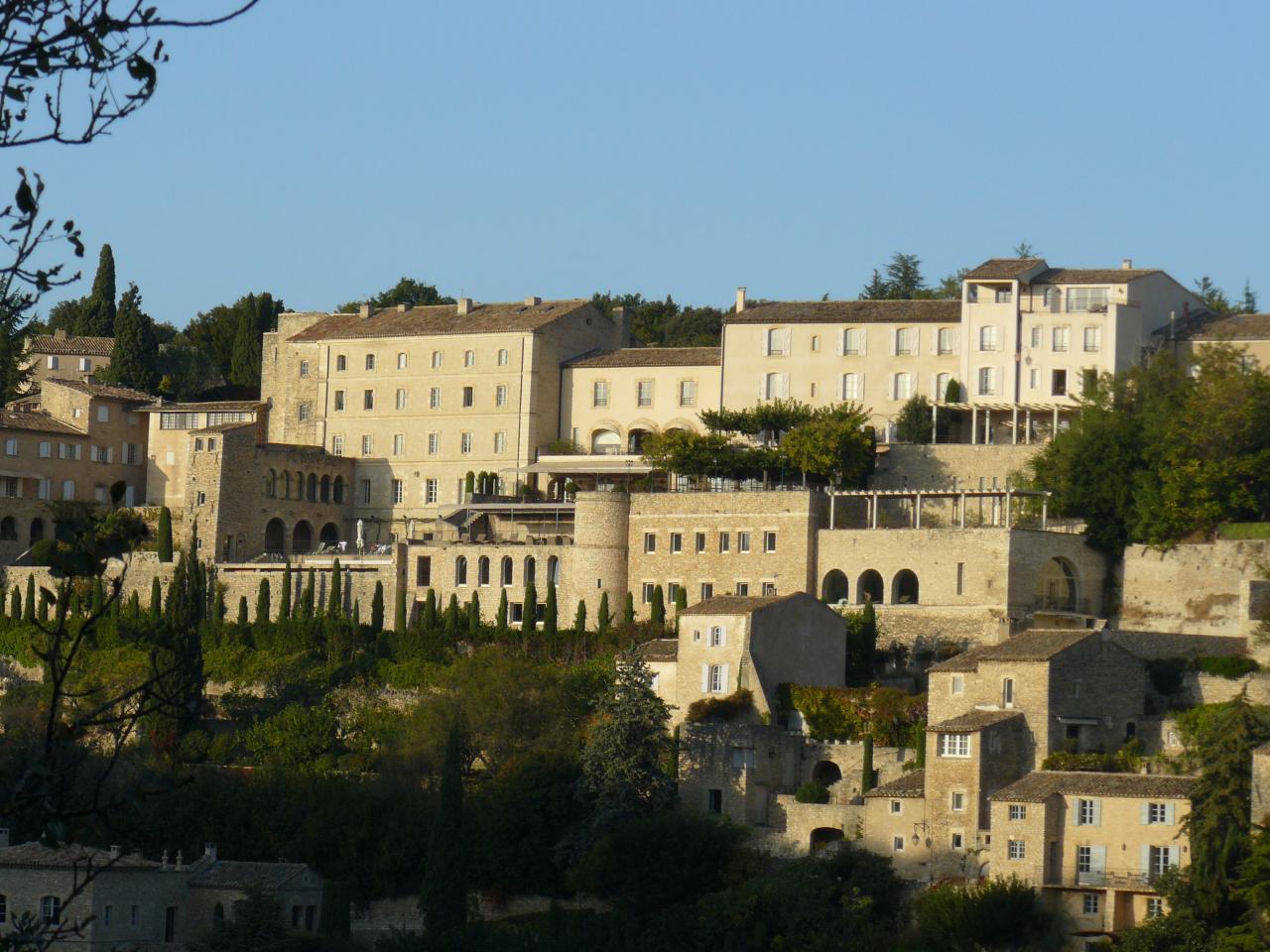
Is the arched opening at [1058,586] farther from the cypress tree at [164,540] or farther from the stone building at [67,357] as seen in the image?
the stone building at [67,357]

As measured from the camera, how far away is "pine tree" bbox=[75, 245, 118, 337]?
304 feet

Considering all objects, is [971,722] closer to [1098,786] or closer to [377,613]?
[1098,786]

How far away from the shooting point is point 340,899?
166 feet

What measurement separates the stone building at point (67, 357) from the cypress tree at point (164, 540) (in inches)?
820

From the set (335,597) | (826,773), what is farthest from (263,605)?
(826,773)

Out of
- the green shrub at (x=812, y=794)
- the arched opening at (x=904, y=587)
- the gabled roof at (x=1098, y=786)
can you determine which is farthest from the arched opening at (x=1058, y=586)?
the gabled roof at (x=1098, y=786)

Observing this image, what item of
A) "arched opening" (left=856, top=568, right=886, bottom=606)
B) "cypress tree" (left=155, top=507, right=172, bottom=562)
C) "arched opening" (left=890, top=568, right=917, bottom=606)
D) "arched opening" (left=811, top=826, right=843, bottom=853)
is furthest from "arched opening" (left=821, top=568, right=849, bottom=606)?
"cypress tree" (left=155, top=507, right=172, bottom=562)

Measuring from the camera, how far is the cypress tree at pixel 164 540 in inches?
2660

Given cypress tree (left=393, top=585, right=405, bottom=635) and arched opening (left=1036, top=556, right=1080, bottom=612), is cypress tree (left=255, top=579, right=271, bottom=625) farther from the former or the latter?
arched opening (left=1036, top=556, right=1080, bottom=612)

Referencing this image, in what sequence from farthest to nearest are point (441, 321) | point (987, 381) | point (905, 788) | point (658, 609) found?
point (441, 321), point (987, 381), point (658, 609), point (905, 788)

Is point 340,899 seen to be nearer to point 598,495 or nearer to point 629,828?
point 629,828

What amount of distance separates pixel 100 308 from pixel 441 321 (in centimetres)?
2355

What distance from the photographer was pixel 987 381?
65938 millimetres

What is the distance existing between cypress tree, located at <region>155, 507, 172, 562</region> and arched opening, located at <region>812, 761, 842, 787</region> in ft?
80.1
